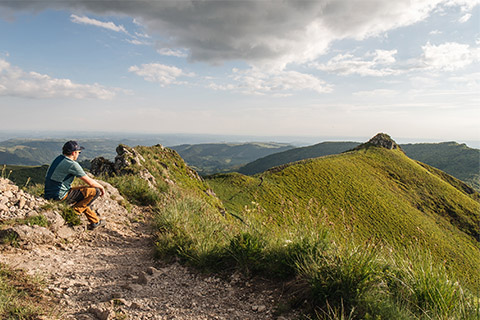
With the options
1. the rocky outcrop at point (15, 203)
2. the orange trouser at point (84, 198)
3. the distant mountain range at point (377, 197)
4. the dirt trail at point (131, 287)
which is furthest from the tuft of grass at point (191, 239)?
the distant mountain range at point (377, 197)

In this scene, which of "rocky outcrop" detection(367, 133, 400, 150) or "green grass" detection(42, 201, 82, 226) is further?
"rocky outcrop" detection(367, 133, 400, 150)

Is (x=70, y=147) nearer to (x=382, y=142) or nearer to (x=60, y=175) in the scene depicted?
(x=60, y=175)

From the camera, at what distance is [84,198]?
25.1ft

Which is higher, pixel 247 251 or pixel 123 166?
→ pixel 123 166

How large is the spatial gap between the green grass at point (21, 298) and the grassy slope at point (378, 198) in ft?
114

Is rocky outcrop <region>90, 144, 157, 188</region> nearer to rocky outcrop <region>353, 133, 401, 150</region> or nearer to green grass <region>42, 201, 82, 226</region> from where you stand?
green grass <region>42, 201, 82, 226</region>

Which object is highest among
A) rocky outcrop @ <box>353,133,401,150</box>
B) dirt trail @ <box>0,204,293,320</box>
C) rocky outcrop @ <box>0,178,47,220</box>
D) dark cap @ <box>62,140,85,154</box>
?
rocky outcrop @ <box>353,133,401,150</box>

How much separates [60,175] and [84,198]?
3.31 ft

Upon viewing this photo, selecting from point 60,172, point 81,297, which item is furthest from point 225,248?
point 60,172

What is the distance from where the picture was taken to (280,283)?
193 inches

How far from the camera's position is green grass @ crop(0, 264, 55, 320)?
134 inches

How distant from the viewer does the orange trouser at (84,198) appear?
752 centimetres

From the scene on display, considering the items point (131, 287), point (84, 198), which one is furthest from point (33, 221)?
point (131, 287)

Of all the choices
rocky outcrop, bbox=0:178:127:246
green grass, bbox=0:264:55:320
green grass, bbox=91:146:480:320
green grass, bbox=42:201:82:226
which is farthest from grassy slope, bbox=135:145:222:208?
green grass, bbox=0:264:55:320
